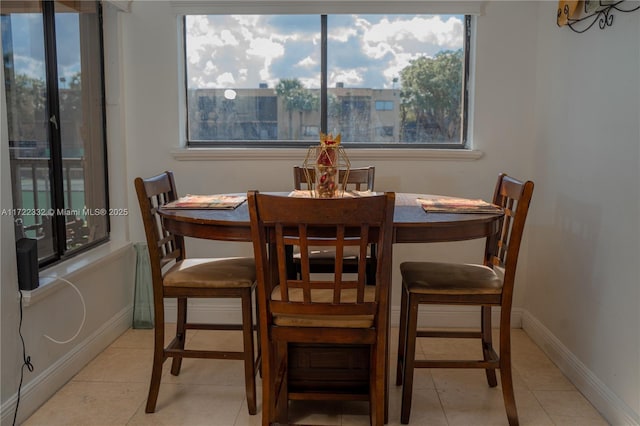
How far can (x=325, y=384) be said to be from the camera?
225cm

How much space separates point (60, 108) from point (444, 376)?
2253 millimetres

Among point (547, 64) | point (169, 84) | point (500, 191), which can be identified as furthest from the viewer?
point (169, 84)

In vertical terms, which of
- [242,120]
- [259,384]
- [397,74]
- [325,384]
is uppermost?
[397,74]

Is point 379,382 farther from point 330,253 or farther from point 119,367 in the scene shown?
point 119,367

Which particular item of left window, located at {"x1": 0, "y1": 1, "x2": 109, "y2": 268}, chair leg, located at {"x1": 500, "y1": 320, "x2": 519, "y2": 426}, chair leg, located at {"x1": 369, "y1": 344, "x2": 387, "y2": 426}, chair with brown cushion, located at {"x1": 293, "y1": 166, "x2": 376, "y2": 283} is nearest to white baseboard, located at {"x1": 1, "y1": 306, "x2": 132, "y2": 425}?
left window, located at {"x1": 0, "y1": 1, "x2": 109, "y2": 268}

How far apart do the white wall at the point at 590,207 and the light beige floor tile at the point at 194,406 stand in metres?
1.54

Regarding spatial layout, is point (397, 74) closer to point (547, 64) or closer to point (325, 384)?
point (547, 64)

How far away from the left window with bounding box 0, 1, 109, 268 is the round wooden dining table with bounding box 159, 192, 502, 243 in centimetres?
72

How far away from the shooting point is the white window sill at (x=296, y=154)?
3250mm

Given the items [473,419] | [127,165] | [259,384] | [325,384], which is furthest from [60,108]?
[473,419]

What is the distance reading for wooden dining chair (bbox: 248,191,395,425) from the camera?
69.4 inches

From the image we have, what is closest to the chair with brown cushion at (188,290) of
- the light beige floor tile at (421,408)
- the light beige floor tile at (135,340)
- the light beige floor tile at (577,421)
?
the light beige floor tile at (421,408)

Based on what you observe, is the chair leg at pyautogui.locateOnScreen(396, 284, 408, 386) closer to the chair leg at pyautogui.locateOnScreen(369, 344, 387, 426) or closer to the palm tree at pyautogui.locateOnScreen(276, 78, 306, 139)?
Result: the chair leg at pyautogui.locateOnScreen(369, 344, 387, 426)

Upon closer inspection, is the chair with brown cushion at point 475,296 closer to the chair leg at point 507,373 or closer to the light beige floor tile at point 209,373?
the chair leg at point 507,373
